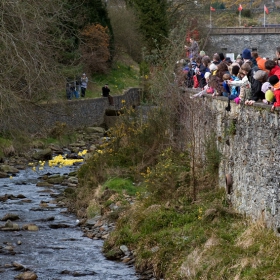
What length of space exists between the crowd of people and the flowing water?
4.47 m

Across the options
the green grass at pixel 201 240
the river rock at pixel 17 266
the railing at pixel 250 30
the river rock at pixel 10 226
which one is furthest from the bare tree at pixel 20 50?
the railing at pixel 250 30

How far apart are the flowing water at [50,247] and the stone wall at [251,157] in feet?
9.56

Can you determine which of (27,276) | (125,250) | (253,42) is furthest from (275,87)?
(253,42)

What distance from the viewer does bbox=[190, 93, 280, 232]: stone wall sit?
1429cm

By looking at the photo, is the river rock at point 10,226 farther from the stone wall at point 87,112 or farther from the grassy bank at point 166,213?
the stone wall at point 87,112

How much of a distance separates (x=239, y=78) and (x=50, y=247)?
6076 millimetres

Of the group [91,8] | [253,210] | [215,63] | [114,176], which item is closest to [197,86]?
[215,63]

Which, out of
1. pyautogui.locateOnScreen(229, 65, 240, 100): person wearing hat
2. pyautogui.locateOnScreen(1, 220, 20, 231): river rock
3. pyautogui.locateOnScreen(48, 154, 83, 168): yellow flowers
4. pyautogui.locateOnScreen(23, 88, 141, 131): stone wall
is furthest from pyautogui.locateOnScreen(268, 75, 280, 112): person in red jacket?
pyautogui.locateOnScreen(23, 88, 141, 131): stone wall

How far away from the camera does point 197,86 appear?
2234 cm

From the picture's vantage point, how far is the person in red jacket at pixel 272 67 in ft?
47.8

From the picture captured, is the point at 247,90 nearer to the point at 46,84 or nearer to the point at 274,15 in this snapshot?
the point at 46,84

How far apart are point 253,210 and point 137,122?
11.1m

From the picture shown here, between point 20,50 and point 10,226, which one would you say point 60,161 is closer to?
point 10,226

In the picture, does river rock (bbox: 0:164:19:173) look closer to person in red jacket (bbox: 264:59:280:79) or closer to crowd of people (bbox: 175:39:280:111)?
crowd of people (bbox: 175:39:280:111)
